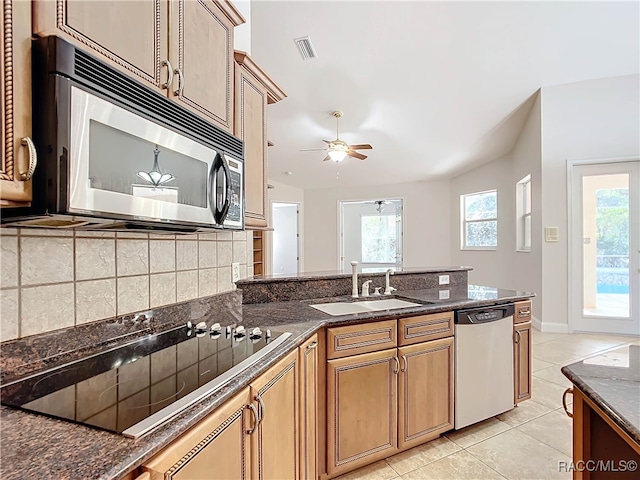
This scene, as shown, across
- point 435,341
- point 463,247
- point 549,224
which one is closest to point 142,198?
point 435,341

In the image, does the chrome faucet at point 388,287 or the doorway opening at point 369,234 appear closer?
the chrome faucet at point 388,287

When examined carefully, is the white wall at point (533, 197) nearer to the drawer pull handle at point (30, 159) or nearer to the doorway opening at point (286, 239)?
the doorway opening at point (286, 239)

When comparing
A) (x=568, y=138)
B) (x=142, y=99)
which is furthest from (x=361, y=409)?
(x=568, y=138)

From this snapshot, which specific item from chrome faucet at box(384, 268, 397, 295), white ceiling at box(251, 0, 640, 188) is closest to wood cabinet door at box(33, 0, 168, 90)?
chrome faucet at box(384, 268, 397, 295)

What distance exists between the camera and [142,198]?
0.99 metres

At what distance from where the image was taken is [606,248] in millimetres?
4375

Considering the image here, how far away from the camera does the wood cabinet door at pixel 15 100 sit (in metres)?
0.70

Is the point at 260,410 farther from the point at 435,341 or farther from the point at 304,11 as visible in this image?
the point at 304,11

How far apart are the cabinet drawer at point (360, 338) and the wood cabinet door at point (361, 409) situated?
0.03m

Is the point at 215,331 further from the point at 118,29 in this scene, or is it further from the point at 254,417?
the point at 118,29

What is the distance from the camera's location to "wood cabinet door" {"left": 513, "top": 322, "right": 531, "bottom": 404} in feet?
7.46

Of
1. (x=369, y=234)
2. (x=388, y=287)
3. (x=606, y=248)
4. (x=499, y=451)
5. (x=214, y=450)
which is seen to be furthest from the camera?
(x=369, y=234)

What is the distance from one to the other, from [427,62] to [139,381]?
3949 millimetres

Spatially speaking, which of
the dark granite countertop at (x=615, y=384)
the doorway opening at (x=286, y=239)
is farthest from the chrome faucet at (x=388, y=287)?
the doorway opening at (x=286, y=239)
